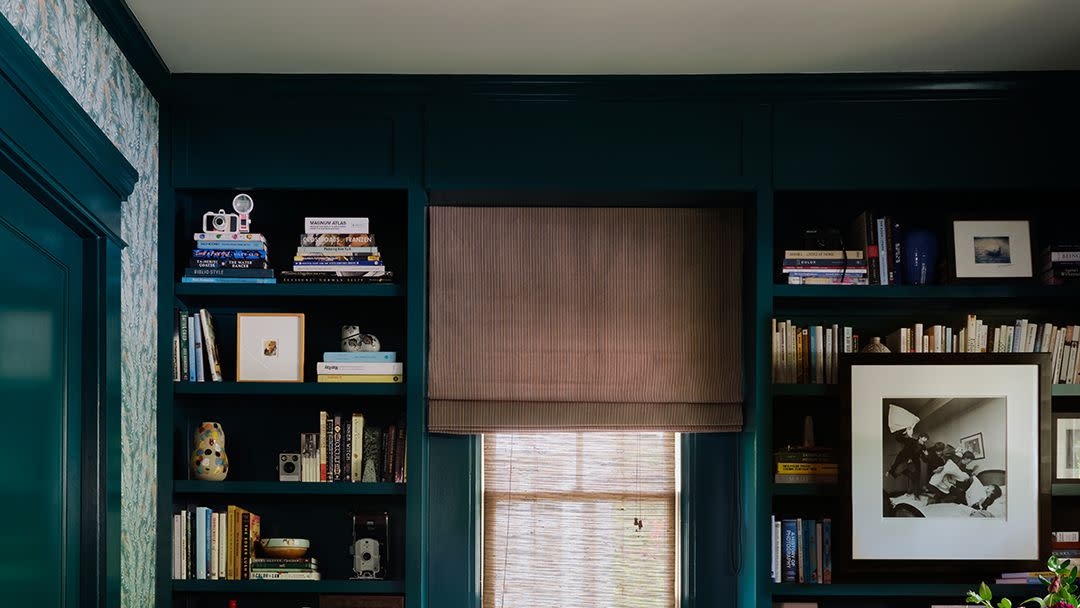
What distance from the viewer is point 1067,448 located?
3818 millimetres

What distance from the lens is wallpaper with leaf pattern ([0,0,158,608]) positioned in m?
3.12

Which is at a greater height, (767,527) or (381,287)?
(381,287)

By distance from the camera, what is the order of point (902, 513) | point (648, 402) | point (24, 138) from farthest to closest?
1. point (648, 402)
2. point (902, 513)
3. point (24, 138)

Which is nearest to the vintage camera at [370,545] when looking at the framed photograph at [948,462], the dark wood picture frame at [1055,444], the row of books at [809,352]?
the row of books at [809,352]

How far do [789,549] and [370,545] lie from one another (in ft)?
4.59

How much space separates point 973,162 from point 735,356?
1.03 metres

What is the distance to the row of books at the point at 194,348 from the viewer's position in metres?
3.88

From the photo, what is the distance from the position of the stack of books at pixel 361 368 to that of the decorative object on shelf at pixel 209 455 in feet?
1.30

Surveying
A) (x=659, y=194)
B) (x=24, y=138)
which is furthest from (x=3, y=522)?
(x=659, y=194)

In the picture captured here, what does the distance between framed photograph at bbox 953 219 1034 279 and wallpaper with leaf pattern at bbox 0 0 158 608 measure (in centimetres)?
266

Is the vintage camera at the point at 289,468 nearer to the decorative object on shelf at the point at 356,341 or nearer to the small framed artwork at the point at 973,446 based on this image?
the decorative object on shelf at the point at 356,341

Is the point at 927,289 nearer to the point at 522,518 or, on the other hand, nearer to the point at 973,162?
the point at 973,162

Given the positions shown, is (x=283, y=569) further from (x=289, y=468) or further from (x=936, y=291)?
(x=936, y=291)

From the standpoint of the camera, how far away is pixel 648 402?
13.2 ft
